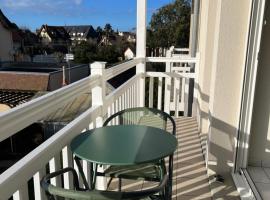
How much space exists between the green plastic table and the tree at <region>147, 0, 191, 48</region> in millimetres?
12558

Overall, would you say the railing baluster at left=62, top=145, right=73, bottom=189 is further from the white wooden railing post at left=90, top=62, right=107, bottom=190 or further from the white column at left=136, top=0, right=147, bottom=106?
the white column at left=136, top=0, right=147, bottom=106

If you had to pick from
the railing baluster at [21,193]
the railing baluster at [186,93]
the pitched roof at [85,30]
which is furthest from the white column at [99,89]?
the pitched roof at [85,30]

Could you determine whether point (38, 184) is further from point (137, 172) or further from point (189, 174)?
point (189, 174)

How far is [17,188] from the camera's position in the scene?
3.57ft

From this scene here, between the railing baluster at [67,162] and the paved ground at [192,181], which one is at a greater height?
the railing baluster at [67,162]

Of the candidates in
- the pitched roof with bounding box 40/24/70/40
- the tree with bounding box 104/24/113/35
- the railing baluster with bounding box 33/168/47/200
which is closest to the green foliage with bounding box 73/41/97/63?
Answer: the tree with bounding box 104/24/113/35

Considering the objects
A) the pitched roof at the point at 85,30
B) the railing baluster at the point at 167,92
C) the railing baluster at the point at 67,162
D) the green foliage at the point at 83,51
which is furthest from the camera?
the pitched roof at the point at 85,30

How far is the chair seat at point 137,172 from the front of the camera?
5.87 feet

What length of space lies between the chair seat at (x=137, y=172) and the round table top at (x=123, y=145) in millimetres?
218

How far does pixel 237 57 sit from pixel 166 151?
4.32ft

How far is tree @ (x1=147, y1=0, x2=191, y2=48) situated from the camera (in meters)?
14.3

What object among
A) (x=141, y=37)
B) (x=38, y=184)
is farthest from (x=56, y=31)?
(x=38, y=184)

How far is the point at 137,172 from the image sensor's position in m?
1.83

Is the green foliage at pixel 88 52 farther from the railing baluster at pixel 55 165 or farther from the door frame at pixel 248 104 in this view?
the railing baluster at pixel 55 165
